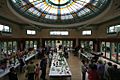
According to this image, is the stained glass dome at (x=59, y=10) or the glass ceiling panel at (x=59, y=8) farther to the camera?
the stained glass dome at (x=59, y=10)

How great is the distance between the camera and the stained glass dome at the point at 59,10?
63.6 feet

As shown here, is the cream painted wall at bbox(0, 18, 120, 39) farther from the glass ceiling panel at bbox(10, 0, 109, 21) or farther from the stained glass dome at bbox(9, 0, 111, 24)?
the glass ceiling panel at bbox(10, 0, 109, 21)

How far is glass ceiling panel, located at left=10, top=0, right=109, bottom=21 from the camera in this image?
19234 millimetres

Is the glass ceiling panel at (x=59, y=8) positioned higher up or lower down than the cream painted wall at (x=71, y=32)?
higher up

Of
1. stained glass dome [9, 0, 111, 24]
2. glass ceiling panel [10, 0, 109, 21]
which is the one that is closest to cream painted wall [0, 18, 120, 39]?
stained glass dome [9, 0, 111, 24]

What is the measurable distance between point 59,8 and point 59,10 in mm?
515

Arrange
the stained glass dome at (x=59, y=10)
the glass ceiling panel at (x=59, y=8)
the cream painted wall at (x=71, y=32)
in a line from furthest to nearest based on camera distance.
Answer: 1. the cream painted wall at (x=71, y=32)
2. the stained glass dome at (x=59, y=10)
3. the glass ceiling panel at (x=59, y=8)

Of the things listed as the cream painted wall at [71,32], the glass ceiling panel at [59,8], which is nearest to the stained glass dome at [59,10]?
the glass ceiling panel at [59,8]

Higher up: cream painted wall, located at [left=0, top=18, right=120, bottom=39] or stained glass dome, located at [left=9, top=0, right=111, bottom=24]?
stained glass dome, located at [left=9, top=0, right=111, bottom=24]

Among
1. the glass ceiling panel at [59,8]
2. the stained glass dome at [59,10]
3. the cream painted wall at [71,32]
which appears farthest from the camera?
the cream painted wall at [71,32]

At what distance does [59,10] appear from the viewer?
77.5 ft

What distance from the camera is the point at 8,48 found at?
1881cm

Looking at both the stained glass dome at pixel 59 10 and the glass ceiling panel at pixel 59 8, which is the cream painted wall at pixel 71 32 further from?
the glass ceiling panel at pixel 59 8

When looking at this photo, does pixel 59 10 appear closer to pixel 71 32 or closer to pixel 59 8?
pixel 59 8
